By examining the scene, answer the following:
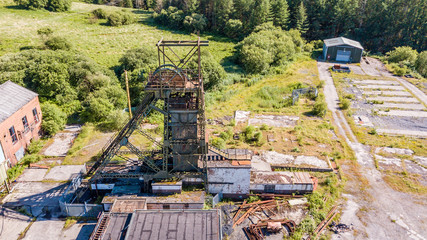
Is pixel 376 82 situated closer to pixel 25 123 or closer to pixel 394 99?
pixel 394 99

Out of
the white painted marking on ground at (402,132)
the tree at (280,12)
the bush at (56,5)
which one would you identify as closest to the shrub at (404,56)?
the tree at (280,12)

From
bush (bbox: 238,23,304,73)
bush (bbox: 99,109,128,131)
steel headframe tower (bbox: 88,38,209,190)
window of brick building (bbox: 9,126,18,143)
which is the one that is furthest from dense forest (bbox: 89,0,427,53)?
steel headframe tower (bbox: 88,38,209,190)

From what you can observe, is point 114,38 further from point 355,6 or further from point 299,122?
point 355,6

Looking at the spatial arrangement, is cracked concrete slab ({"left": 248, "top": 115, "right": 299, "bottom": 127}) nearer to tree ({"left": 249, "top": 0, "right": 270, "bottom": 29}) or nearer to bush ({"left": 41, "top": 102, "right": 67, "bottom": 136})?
bush ({"left": 41, "top": 102, "right": 67, "bottom": 136})

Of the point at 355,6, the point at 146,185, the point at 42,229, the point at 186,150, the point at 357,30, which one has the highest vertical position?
the point at 355,6

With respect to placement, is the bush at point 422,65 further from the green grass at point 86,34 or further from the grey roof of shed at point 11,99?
the grey roof of shed at point 11,99

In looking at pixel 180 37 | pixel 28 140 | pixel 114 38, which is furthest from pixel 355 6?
pixel 28 140
